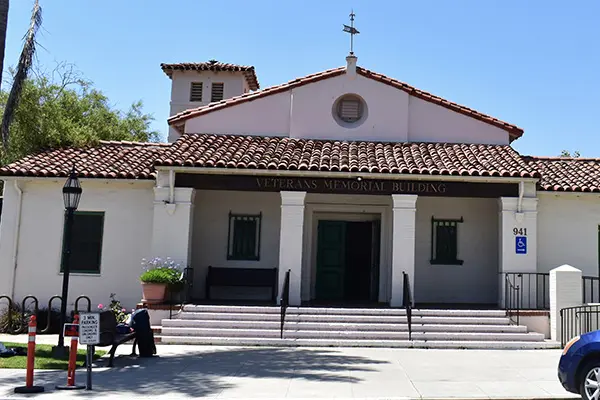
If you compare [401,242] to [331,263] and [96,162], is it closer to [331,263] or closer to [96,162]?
[331,263]

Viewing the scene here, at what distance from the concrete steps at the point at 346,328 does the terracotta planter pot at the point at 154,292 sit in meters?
0.64

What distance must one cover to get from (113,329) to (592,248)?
39.8 ft

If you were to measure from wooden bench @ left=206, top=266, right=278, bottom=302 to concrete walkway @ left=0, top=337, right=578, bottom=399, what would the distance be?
3517 millimetres

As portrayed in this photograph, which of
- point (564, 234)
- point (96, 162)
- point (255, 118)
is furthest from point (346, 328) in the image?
point (96, 162)

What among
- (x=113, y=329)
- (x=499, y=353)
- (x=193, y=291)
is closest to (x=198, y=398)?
(x=113, y=329)

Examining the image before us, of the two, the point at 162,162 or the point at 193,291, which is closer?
the point at 162,162

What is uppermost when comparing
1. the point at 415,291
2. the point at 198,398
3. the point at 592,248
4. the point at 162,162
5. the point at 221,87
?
the point at 221,87

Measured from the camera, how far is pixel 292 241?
15719mm

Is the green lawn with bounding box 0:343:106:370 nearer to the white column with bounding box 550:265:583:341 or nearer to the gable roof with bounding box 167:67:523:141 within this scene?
the gable roof with bounding box 167:67:523:141

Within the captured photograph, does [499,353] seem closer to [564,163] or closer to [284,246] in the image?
[284,246]

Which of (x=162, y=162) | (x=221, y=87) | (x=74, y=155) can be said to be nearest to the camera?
(x=162, y=162)

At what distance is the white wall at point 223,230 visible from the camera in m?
17.6

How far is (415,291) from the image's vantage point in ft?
57.3

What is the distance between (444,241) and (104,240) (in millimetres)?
9049
